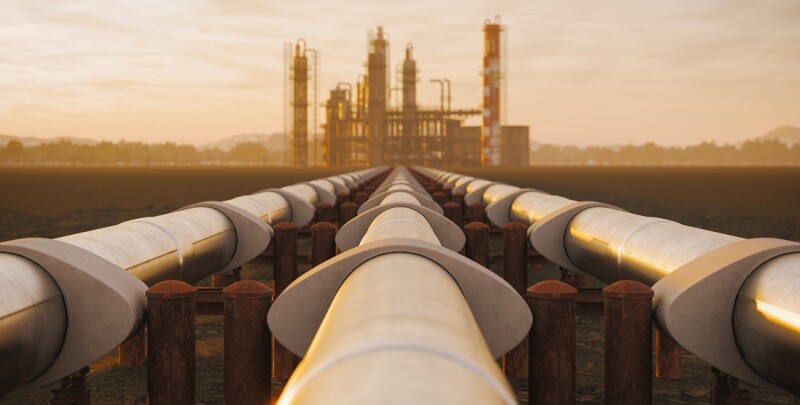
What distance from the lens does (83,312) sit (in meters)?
4.93

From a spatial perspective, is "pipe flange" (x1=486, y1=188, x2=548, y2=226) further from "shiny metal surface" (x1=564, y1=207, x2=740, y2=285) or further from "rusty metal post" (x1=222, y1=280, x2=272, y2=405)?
"rusty metal post" (x1=222, y1=280, x2=272, y2=405)

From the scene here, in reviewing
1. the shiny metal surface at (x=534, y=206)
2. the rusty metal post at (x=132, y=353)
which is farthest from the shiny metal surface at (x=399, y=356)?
the shiny metal surface at (x=534, y=206)

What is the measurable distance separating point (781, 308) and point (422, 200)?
306 inches

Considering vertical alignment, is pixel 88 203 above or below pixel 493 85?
below

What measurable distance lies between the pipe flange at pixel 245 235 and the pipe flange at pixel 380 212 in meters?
1.36

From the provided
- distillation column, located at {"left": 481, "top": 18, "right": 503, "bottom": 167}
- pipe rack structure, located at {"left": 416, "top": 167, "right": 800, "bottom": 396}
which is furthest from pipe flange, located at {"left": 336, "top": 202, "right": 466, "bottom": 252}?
distillation column, located at {"left": 481, "top": 18, "right": 503, "bottom": 167}

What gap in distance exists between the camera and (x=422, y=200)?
11.9 meters

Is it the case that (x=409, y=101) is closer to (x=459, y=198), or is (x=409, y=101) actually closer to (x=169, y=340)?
(x=459, y=198)

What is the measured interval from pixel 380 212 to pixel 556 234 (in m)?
2.13

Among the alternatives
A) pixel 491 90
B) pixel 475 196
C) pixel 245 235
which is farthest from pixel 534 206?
pixel 491 90

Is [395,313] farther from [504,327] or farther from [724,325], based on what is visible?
[724,325]

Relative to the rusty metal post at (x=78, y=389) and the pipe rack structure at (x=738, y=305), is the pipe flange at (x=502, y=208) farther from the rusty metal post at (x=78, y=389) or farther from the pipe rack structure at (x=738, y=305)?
the rusty metal post at (x=78, y=389)

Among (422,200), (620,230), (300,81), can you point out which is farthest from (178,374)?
(300,81)

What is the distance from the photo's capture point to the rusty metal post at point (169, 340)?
4.87 m
